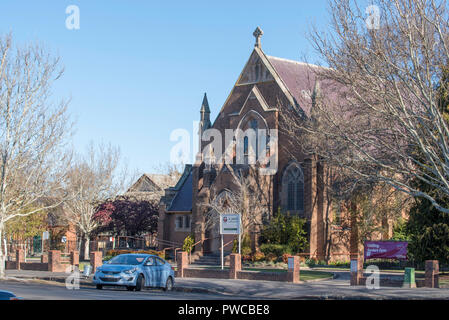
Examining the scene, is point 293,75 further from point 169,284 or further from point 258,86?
point 169,284

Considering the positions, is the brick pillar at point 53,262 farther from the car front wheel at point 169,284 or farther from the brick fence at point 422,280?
the brick fence at point 422,280

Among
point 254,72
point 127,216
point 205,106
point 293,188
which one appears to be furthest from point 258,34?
point 127,216

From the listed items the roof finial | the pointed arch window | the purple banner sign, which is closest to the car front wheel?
the purple banner sign

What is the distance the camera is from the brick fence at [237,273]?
25531 millimetres

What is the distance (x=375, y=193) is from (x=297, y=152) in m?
6.78

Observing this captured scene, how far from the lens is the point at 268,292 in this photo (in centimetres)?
2209

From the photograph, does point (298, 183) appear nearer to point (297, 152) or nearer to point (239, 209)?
point (297, 152)

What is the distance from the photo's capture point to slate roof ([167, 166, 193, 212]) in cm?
4746

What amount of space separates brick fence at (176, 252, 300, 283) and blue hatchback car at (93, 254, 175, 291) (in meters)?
5.74

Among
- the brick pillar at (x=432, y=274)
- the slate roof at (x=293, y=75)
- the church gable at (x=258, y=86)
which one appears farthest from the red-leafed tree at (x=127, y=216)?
the brick pillar at (x=432, y=274)

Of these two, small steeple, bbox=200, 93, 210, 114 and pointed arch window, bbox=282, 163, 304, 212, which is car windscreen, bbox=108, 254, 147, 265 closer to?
pointed arch window, bbox=282, 163, 304, 212

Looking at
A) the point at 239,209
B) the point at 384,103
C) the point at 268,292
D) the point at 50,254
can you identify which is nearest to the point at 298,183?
the point at 239,209

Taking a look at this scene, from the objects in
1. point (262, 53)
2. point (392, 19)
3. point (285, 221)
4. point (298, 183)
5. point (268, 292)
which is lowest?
point (268, 292)

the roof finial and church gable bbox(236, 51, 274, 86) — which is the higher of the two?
the roof finial
